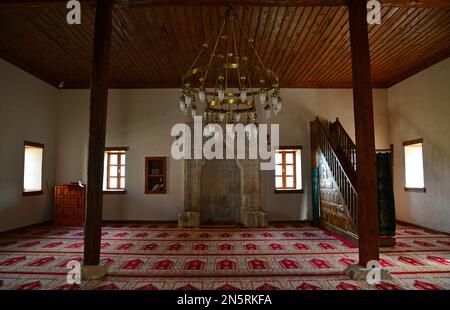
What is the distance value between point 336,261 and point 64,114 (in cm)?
792

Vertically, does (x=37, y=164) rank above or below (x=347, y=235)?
above

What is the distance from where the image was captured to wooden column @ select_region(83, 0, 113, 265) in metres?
3.75

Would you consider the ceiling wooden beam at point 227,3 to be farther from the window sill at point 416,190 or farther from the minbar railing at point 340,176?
the window sill at point 416,190

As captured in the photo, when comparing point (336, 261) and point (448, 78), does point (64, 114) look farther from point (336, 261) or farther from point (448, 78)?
point (448, 78)

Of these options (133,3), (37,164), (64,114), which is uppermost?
(133,3)

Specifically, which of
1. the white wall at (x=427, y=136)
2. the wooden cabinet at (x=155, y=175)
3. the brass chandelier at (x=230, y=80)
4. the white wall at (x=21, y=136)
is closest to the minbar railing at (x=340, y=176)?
the brass chandelier at (x=230, y=80)

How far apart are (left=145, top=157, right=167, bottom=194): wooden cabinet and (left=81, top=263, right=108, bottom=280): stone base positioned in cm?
436

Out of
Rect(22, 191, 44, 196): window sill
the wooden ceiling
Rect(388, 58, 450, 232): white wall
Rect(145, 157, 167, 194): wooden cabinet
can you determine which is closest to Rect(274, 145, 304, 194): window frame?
the wooden ceiling

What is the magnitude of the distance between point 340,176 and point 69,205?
6681 millimetres

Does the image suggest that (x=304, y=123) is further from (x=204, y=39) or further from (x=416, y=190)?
Answer: (x=204, y=39)

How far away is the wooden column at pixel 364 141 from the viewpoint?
3.74m

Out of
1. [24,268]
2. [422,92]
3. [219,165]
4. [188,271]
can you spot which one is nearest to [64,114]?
[219,165]

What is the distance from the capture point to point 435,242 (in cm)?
568

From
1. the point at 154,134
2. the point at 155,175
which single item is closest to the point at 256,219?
the point at 155,175
